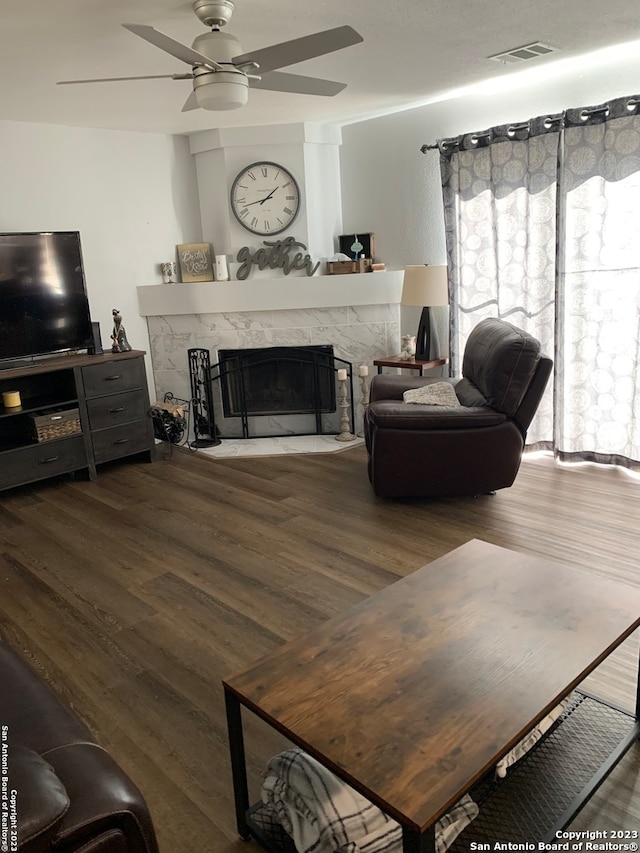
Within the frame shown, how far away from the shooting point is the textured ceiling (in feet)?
8.50

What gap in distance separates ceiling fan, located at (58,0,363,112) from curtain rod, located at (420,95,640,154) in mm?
1726

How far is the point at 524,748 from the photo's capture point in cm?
176

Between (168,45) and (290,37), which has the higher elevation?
(290,37)

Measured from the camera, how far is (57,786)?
39.0 inches

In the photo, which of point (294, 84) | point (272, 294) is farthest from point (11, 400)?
point (294, 84)

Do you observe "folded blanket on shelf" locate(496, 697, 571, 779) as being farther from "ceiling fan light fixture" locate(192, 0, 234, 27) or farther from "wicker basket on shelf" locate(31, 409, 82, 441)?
"wicker basket on shelf" locate(31, 409, 82, 441)

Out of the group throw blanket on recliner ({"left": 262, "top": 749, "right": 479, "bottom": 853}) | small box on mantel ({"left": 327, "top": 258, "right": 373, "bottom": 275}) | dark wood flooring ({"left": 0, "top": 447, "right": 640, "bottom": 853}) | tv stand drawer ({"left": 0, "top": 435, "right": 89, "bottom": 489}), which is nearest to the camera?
throw blanket on recliner ({"left": 262, "top": 749, "right": 479, "bottom": 853})

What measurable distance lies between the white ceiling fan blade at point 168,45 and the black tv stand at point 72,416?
2306 millimetres

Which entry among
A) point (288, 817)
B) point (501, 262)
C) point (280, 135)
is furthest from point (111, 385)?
point (288, 817)

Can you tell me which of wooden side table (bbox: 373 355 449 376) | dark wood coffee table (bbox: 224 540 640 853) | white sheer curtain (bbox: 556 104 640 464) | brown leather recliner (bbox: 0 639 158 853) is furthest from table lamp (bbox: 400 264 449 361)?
brown leather recliner (bbox: 0 639 158 853)

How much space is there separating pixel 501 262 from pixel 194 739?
3.54 meters

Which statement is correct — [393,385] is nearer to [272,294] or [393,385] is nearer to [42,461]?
[272,294]

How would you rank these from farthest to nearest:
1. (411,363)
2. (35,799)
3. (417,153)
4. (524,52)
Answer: (417,153) → (411,363) → (524,52) → (35,799)

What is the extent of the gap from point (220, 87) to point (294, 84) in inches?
17.5
